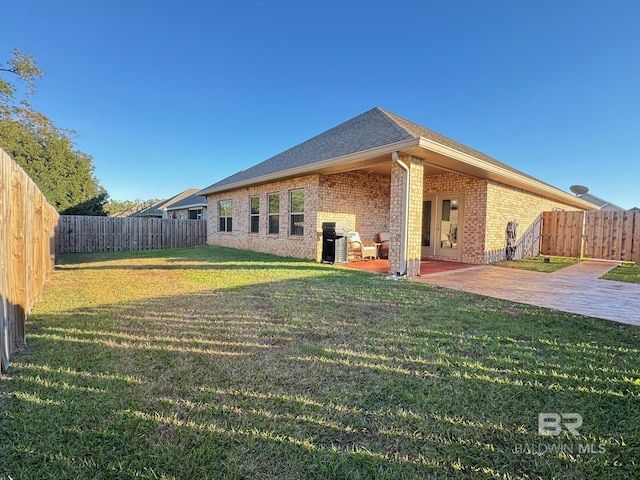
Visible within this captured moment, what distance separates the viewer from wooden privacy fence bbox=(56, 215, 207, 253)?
542 inches

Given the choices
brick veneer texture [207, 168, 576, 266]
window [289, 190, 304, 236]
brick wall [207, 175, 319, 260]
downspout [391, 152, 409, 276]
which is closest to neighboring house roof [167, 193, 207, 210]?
brick wall [207, 175, 319, 260]

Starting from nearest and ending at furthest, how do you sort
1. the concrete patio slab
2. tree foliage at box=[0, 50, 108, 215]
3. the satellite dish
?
the concrete patio slab → tree foliage at box=[0, 50, 108, 215] → the satellite dish

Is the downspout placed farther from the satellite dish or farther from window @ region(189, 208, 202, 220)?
window @ region(189, 208, 202, 220)

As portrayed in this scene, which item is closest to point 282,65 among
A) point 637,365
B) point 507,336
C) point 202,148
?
point 202,148

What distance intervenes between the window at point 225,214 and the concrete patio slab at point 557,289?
34.3ft

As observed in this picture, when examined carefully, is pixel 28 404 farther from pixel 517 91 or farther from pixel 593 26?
pixel 517 91

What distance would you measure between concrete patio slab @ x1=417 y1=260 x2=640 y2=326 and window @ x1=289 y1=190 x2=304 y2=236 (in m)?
4.66

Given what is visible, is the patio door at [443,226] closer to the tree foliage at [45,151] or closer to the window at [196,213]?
the window at [196,213]

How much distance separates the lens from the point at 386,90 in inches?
529

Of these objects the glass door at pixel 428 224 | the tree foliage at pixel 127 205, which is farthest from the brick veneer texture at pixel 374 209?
the tree foliage at pixel 127 205

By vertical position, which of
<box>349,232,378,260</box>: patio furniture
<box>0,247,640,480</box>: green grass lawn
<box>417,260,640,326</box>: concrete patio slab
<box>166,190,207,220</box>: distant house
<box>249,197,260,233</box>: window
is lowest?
<box>0,247,640,480</box>: green grass lawn

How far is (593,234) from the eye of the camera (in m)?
12.0

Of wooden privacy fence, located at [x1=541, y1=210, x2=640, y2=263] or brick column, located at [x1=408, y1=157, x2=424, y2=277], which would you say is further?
wooden privacy fence, located at [x1=541, y1=210, x2=640, y2=263]

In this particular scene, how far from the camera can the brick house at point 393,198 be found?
7227 mm
